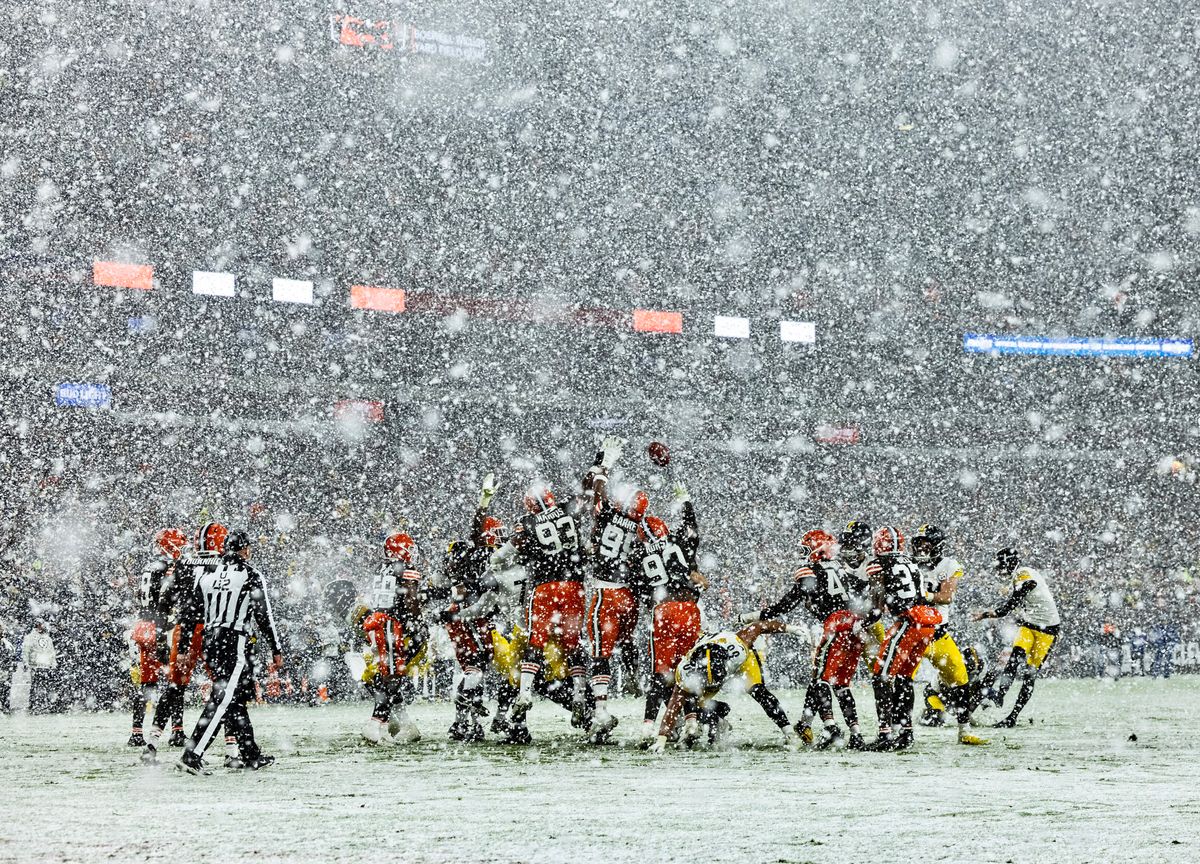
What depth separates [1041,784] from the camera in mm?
8727

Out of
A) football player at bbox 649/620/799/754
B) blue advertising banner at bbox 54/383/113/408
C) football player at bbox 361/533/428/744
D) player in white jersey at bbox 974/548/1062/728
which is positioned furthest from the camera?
blue advertising banner at bbox 54/383/113/408

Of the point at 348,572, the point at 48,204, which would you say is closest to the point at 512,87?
the point at 48,204

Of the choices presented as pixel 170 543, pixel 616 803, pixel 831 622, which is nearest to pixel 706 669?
pixel 831 622

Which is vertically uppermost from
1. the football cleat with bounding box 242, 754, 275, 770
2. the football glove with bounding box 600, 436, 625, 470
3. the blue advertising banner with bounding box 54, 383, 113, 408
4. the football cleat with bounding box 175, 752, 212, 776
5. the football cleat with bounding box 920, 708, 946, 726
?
the blue advertising banner with bounding box 54, 383, 113, 408

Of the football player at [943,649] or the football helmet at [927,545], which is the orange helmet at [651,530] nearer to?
the football player at [943,649]

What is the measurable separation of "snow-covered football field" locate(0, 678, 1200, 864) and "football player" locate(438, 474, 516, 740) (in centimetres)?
38

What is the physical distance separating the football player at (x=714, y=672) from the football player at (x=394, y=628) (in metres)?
2.46

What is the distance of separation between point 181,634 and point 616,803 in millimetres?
4783

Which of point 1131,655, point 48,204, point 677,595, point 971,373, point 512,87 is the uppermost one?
point 512,87

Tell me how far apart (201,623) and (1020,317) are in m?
42.8

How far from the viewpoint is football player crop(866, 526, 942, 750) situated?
448 inches

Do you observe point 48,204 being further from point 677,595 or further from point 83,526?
point 677,595

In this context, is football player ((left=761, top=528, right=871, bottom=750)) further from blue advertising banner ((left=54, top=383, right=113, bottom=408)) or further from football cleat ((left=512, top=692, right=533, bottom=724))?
blue advertising banner ((left=54, top=383, right=113, bottom=408))

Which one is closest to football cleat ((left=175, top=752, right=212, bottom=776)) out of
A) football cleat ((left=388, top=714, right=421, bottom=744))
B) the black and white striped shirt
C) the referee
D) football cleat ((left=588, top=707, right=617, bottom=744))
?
the referee
